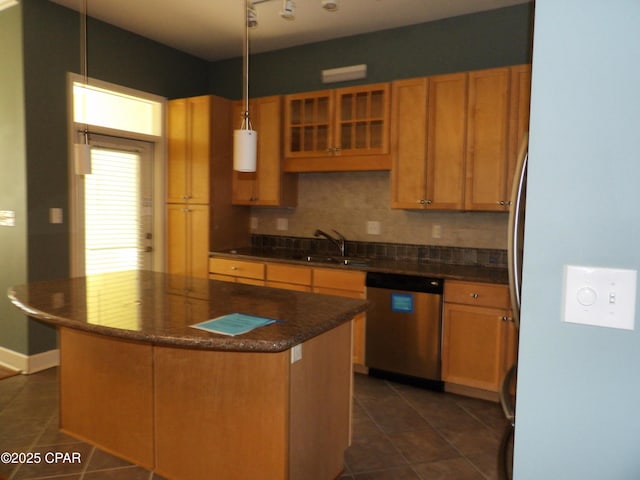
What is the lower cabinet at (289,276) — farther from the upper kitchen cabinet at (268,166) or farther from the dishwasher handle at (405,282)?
the upper kitchen cabinet at (268,166)

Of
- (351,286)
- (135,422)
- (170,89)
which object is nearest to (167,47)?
(170,89)

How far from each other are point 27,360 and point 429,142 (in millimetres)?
3666

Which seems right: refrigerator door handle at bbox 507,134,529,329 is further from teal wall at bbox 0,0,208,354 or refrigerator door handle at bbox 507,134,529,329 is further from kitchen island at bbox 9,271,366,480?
teal wall at bbox 0,0,208,354

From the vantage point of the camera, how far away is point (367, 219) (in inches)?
167

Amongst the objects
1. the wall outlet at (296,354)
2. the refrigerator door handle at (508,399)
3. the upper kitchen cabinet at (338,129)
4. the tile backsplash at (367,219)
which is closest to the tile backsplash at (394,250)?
the tile backsplash at (367,219)

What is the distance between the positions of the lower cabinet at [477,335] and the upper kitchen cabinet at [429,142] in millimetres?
713

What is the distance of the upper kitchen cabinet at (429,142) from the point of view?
3459 mm

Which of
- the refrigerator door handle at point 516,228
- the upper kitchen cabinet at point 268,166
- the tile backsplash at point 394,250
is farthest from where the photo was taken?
the upper kitchen cabinet at point 268,166

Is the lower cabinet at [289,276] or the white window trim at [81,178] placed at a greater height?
the white window trim at [81,178]

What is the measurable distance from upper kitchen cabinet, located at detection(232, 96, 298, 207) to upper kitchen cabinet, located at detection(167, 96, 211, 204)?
1.18ft

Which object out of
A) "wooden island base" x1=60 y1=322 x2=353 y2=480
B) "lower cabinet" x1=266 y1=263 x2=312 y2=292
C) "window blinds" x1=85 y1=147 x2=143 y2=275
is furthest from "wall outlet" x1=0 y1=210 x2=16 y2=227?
"lower cabinet" x1=266 y1=263 x2=312 y2=292

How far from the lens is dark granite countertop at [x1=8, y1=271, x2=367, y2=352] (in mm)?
1618

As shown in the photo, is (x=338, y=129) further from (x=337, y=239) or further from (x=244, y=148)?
(x=244, y=148)

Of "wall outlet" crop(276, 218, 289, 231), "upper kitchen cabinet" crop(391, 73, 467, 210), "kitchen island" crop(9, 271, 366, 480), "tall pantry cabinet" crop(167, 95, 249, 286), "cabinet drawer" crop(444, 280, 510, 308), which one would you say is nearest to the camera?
"kitchen island" crop(9, 271, 366, 480)
